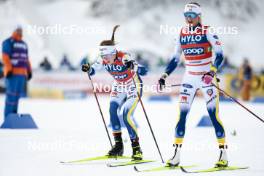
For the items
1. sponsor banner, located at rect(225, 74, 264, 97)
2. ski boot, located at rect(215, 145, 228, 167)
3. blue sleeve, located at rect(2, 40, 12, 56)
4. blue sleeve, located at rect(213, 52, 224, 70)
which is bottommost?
ski boot, located at rect(215, 145, 228, 167)

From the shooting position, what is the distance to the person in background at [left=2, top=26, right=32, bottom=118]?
1091 cm

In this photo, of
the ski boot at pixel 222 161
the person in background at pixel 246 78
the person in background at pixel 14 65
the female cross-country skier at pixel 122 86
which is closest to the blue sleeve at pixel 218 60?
the ski boot at pixel 222 161

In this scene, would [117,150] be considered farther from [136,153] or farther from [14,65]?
[14,65]

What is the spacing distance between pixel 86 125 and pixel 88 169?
5.02 metres

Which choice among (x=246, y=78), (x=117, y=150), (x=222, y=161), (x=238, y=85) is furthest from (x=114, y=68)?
(x=238, y=85)

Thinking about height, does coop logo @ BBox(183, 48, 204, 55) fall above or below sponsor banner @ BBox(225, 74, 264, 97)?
above

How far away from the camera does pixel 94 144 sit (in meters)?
8.62

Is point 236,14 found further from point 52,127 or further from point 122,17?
point 52,127

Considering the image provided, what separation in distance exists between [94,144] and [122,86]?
5.81 ft

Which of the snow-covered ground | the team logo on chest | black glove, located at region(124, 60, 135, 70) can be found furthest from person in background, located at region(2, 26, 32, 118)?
black glove, located at region(124, 60, 135, 70)

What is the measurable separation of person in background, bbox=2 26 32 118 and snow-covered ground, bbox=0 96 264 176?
0.72 m

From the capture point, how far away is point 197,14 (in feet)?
20.9

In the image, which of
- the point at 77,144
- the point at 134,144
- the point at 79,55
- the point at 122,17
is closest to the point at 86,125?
the point at 77,144

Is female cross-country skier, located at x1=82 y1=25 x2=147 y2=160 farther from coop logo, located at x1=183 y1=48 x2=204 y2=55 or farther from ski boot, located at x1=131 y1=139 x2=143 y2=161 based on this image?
coop logo, located at x1=183 y1=48 x2=204 y2=55
